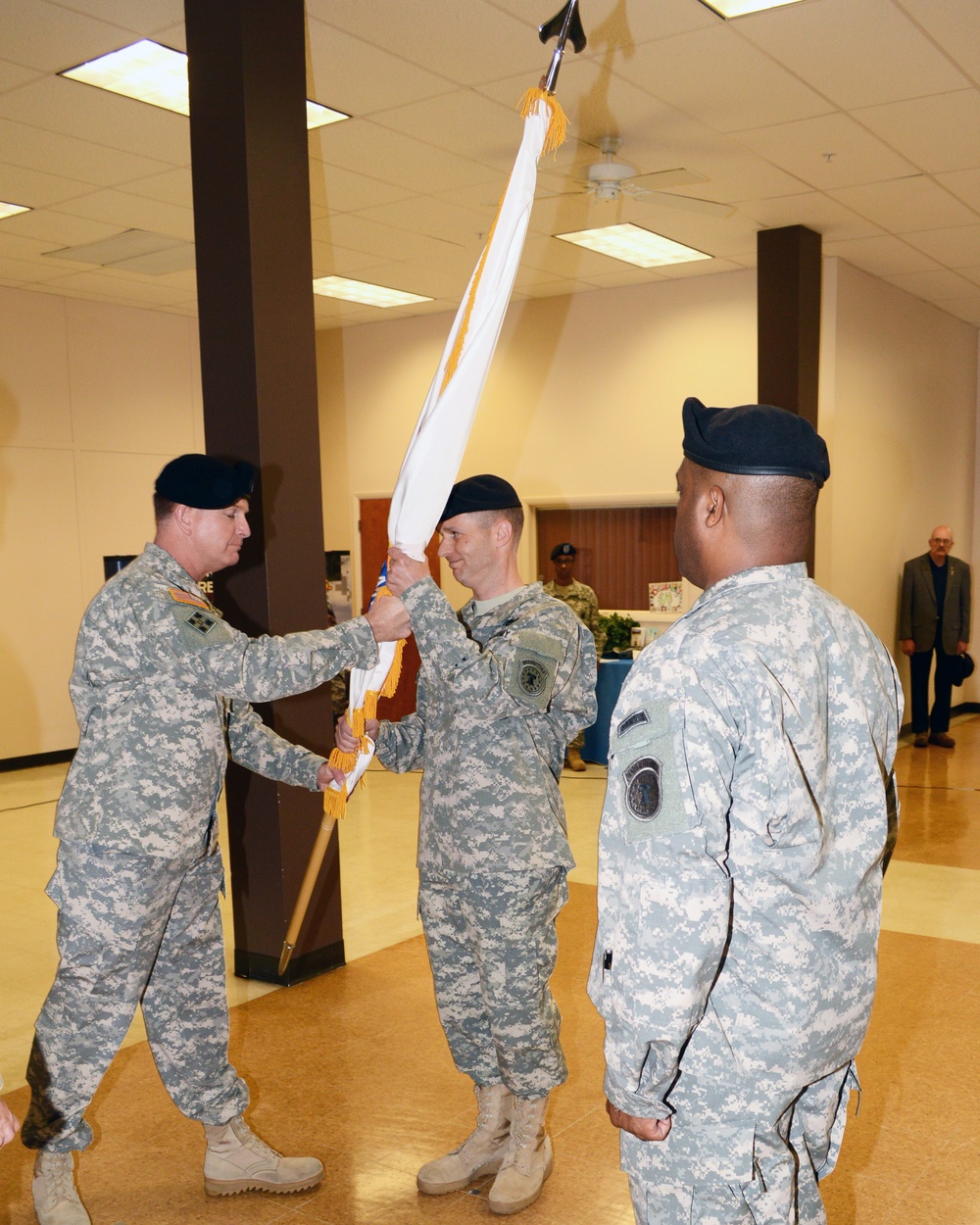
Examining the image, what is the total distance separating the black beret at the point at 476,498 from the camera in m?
2.65

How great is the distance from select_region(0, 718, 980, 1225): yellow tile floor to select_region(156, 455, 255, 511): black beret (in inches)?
67.2

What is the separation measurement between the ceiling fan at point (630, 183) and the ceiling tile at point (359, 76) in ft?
3.25

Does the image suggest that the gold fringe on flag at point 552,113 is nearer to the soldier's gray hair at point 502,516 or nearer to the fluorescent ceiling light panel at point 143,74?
the soldier's gray hair at point 502,516

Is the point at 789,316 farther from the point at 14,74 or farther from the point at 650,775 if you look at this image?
the point at 650,775

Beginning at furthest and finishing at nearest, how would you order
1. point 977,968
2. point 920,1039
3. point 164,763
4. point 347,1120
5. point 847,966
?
point 977,968 → point 920,1039 → point 347,1120 → point 164,763 → point 847,966

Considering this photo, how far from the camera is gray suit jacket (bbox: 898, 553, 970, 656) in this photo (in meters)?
8.95

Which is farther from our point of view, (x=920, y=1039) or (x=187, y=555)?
(x=920, y=1039)

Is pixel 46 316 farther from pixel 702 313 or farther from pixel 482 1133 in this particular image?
pixel 482 1133

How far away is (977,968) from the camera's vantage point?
4078 millimetres

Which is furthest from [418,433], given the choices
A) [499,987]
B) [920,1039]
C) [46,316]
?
[46,316]

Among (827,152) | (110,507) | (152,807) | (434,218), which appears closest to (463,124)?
(434,218)

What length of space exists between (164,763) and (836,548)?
21.4 ft

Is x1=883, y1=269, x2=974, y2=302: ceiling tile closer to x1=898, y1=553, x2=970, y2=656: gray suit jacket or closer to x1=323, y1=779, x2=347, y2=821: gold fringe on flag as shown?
x1=898, y1=553, x2=970, y2=656: gray suit jacket

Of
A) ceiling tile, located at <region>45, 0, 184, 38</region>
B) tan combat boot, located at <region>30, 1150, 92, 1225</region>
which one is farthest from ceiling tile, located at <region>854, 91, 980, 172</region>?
tan combat boot, located at <region>30, 1150, 92, 1225</region>
